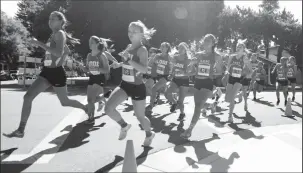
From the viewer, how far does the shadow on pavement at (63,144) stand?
362cm

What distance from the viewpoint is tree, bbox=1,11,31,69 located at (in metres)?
43.5

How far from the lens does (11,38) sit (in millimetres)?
43656

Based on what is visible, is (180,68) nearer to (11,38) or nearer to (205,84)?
(205,84)

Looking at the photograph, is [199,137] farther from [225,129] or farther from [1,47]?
[1,47]

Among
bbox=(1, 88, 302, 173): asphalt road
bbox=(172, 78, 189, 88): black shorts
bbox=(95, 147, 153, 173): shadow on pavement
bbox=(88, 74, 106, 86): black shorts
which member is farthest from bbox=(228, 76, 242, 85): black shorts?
bbox=(95, 147, 153, 173): shadow on pavement

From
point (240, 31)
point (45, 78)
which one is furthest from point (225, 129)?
point (240, 31)

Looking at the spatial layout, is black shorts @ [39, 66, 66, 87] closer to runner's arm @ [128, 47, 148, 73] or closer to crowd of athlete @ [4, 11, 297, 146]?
crowd of athlete @ [4, 11, 297, 146]

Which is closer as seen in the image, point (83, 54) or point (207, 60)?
point (207, 60)

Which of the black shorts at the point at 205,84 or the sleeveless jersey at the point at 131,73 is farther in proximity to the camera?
the black shorts at the point at 205,84

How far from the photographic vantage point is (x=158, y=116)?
314 inches

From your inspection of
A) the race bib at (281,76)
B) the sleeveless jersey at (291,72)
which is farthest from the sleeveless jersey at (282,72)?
the sleeveless jersey at (291,72)

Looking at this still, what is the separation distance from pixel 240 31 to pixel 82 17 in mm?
25186

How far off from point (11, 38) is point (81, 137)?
43.9 m

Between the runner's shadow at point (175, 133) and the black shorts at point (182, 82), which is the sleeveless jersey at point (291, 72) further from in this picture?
the runner's shadow at point (175, 133)
